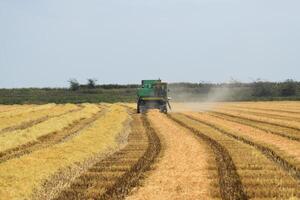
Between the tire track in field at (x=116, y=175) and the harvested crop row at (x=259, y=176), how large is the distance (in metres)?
2.41

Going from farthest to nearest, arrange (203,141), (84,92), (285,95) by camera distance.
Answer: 1. (84,92)
2. (285,95)
3. (203,141)

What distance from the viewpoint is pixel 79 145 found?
68.0 ft

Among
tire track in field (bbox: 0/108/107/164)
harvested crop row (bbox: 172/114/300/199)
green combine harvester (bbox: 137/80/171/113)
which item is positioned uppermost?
green combine harvester (bbox: 137/80/171/113)

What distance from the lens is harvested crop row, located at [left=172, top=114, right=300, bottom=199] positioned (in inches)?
478

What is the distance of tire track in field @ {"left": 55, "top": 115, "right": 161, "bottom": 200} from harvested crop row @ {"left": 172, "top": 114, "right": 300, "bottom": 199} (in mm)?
2408

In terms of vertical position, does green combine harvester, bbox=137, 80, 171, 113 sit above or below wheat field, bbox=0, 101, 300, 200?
above

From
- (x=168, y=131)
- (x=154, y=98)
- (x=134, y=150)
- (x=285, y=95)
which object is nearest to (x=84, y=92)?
(x=285, y=95)

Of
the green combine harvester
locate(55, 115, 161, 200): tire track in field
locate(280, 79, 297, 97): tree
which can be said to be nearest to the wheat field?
locate(55, 115, 161, 200): tire track in field

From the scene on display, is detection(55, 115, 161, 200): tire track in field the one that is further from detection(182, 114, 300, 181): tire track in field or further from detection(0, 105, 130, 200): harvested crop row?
detection(182, 114, 300, 181): tire track in field

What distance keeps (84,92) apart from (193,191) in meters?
108

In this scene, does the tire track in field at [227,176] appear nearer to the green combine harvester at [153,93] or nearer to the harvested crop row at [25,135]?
the harvested crop row at [25,135]

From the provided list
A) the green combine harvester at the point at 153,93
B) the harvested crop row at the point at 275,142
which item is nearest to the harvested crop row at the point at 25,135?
the harvested crop row at the point at 275,142

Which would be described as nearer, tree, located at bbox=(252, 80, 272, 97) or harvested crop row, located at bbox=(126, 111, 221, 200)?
harvested crop row, located at bbox=(126, 111, 221, 200)

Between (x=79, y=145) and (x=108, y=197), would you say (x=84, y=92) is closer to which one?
(x=79, y=145)
